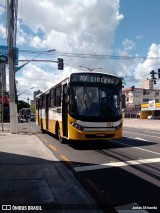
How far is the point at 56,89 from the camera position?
62.8 feet

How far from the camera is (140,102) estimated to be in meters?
141

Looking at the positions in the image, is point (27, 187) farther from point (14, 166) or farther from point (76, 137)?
point (76, 137)

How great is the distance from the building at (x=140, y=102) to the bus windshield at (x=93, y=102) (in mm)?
88716

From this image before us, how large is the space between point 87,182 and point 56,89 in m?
10.8

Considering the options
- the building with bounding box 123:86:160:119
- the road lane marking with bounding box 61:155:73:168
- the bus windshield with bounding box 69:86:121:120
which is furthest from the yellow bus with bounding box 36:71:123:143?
the building with bounding box 123:86:160:119

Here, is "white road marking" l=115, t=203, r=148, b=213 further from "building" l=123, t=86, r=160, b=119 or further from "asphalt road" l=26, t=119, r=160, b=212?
"building" l=123, t=86, r=160, b=119

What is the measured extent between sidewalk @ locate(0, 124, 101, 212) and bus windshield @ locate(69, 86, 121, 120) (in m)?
3.40

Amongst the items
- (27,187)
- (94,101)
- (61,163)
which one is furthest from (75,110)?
(27,187)

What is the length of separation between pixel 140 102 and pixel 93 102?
127273mm

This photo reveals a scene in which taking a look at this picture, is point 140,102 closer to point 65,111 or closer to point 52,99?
point 52,99

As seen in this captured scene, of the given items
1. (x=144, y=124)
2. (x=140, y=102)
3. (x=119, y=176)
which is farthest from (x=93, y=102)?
(x=140, y=102)

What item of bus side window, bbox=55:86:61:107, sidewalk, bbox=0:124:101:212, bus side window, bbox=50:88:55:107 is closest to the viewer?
sidewalk, bbox=0:124:101:212

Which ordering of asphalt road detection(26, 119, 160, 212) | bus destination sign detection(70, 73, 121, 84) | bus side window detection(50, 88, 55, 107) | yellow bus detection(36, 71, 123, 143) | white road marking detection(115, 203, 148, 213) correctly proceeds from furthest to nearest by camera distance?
bus side window detection(50, 88, 55, 107), bus destination sign detection(70, 73, 121, 84), yellow bus detection(36, 71, 123, 143), asphalt road detection(26, 119, 160, 212), white road marking detection(115, 203, 148, 213)

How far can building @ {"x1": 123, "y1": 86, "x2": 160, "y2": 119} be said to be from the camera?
109062mm
